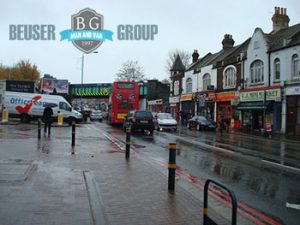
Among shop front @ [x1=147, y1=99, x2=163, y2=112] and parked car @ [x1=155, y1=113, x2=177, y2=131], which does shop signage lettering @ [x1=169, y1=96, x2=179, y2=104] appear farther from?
parked car @ [x1=155, y1=113, x2=177, y2=131]

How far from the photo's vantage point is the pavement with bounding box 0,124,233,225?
6129 mm

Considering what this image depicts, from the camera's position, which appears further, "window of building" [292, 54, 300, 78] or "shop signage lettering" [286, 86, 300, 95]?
"window of building" [292, 54, 300, 78]

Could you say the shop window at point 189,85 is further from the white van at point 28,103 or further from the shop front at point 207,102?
the white van at point 28,103

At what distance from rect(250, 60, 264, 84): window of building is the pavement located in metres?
27.3

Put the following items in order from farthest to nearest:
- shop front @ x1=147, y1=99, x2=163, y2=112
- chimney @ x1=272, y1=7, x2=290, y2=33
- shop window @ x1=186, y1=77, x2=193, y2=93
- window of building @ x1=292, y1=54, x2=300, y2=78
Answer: shop front @ x1=147, y1=99, x2=163, y2=112
shop window @ x1=186, y1=77, x2=193, y2=93
chimney @ x1=272, y1=7, x2=290, y2=33
window of building @ x1=292, y1=54, x2=300, y2=78

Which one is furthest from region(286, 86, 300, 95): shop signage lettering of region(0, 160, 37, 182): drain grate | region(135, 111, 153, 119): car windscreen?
region(0, 160, 37, 182): drain grate

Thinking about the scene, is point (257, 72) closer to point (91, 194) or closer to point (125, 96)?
point (125, 96)

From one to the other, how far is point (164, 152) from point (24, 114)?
24.9 metres

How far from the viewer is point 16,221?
18.9ft

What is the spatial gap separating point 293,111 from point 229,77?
1224 cm

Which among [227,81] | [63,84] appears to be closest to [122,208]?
[227,81]

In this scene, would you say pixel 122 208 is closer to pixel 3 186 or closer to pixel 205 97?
pixel 3 186

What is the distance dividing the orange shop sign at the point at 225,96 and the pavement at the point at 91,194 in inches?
1219

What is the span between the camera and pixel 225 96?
4334 cm
